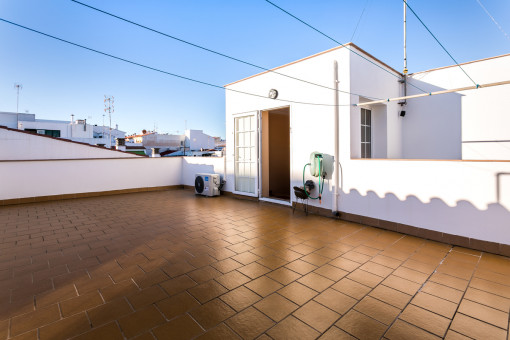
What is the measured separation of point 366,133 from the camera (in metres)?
4.91

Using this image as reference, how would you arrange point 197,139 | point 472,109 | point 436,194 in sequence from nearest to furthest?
point 436,194 → point 472,109 → point 197,139

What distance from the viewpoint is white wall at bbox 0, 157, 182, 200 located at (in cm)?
566

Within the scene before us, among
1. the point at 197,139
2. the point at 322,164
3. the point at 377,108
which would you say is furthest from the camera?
the point at 197,139

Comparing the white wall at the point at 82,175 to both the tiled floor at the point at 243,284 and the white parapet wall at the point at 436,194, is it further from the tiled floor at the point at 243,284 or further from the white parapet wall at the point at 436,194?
the white parapet wall at the point at 436,194

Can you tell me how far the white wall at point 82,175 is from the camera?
566cm

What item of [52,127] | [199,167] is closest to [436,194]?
[199,167]

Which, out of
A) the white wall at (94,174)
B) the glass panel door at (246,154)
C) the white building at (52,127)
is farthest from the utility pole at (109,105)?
the glass panel door at (246,154)

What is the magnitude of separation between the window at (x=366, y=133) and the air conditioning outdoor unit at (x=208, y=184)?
3736mm

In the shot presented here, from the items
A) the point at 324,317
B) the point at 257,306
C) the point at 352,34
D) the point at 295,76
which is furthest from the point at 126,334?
the point at 352,34

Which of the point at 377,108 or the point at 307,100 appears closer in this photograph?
the point at 307,100

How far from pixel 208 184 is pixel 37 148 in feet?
22.3

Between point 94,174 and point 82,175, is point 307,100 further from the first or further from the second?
point 82,175

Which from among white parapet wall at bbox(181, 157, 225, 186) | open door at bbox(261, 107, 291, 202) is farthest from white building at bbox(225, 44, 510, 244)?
open door at bbox(261, 107, 291, 202)

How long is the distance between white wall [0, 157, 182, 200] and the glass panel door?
2.88 m
